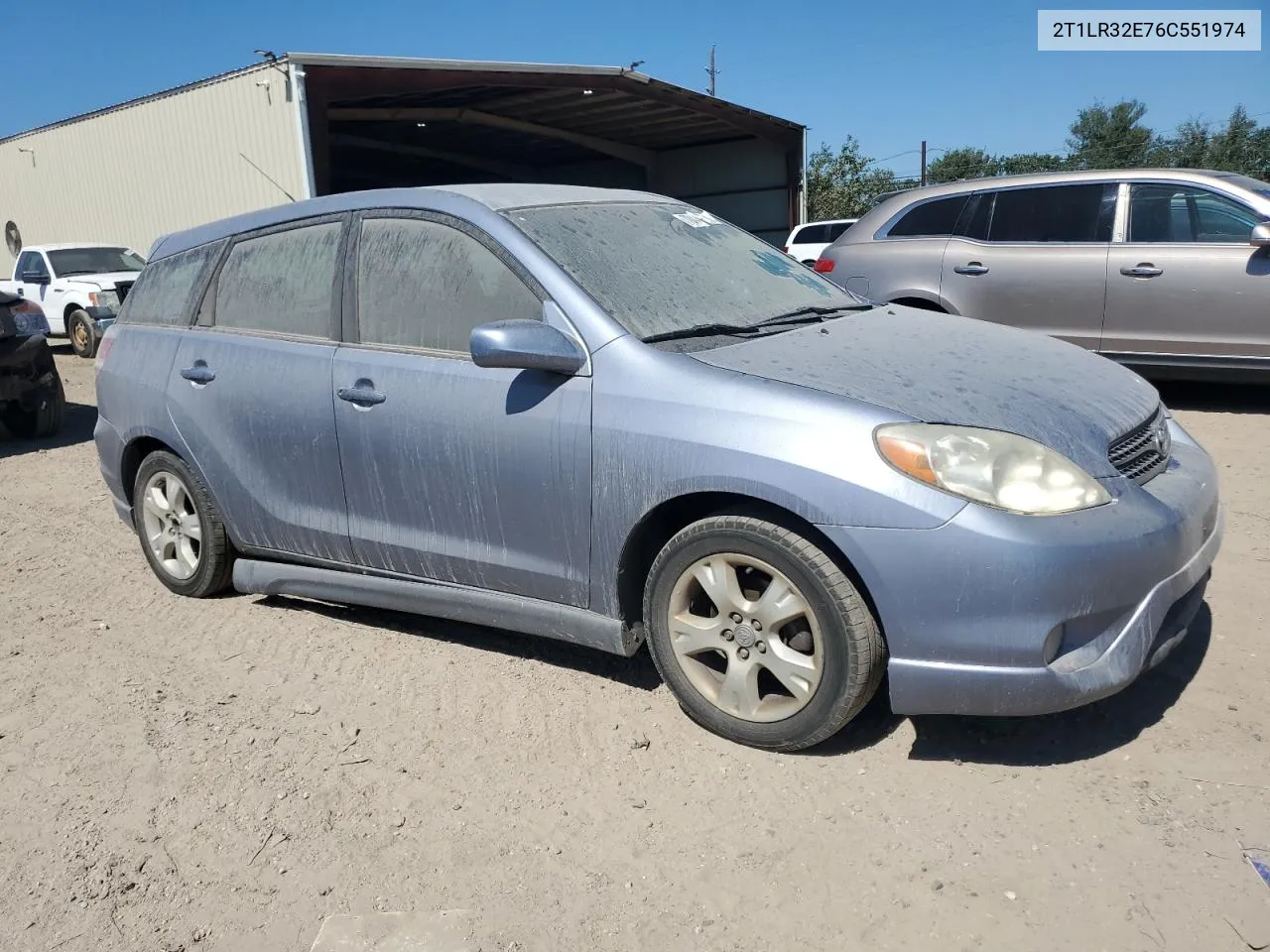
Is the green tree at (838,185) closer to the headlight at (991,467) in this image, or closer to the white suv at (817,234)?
the white suv at (817,234)

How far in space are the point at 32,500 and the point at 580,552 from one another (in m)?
5.33

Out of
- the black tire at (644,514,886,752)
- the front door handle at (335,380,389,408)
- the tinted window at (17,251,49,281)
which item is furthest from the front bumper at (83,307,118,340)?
the black tire at (644,514,886,752)

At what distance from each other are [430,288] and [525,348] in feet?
2.31

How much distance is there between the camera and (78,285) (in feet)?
49.4

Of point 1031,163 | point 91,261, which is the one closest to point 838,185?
point 1031,163

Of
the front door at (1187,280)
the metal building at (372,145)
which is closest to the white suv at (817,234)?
the metal building at (372,145)

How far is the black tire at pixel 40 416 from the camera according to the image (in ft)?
29.5

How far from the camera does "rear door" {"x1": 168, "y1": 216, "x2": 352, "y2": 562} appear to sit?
3912 mm

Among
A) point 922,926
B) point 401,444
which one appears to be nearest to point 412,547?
point 401,444

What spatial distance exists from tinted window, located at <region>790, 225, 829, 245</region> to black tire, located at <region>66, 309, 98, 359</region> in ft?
39.4

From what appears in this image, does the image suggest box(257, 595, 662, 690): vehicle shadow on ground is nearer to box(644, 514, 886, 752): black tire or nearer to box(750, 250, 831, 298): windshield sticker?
box(644, 514, 886, 752): black tire

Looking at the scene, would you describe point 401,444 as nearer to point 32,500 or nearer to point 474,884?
point 474,884

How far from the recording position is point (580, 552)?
3277mm

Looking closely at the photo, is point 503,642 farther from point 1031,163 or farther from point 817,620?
point 1031,163
